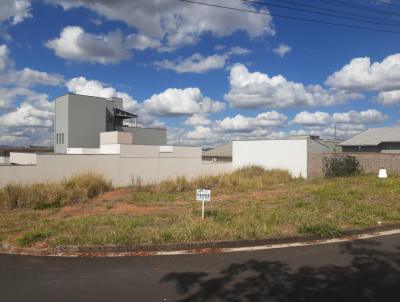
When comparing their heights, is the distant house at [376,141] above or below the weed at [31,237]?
above

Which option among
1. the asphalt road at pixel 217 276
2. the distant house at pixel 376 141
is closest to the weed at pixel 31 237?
the asphalt road at pixel 217 276

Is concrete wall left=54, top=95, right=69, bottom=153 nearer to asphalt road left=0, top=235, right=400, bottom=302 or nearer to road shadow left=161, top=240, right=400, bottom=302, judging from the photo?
asphalt road left=0, top=235, right=400, bottom=302

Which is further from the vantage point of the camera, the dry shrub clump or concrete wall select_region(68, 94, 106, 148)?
concrete wall select_region(68, 94, 106, 148)

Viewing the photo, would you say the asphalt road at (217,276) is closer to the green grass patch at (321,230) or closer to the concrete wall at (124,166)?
the green grass patch at (321,230)

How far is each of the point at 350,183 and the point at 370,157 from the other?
6.91 meters

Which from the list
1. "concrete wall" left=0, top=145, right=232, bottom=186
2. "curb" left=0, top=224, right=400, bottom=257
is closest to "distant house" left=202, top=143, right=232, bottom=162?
"concrete wall" left=0, top=145, right=232, bottom=186

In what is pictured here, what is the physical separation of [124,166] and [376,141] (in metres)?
33.8

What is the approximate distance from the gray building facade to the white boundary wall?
71.8 feet

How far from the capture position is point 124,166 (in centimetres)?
3075

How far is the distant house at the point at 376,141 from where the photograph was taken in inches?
1932

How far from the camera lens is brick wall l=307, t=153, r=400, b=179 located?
24.4 meters

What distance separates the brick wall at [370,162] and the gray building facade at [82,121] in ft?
97.7

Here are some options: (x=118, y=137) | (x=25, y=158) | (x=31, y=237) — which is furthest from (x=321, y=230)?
(x=118, y=137)

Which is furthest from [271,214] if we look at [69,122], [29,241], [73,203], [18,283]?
[69,122]
